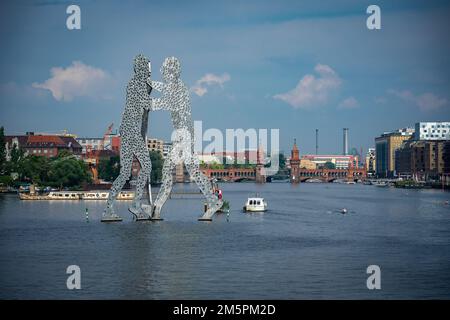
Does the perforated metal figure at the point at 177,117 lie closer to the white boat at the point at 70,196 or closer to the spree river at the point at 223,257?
the spree river at the point at 223,257

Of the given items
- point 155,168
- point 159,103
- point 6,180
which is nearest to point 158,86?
point 159,103

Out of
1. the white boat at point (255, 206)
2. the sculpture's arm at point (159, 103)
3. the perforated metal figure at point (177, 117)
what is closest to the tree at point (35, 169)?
the white boat at point (255, 206)

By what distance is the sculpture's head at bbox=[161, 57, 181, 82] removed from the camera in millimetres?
49312

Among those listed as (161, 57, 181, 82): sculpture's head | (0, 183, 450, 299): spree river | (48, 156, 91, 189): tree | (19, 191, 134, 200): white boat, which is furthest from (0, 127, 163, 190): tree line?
(161, 57, 181, 82): sculpture's head

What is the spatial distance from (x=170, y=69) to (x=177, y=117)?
283 centimetres

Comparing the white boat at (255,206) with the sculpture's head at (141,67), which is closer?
the sculpture's head at (141,67)

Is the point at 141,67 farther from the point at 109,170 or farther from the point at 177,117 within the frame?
the point at 109,170

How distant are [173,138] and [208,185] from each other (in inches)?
138

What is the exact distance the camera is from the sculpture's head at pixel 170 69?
49.3 meters

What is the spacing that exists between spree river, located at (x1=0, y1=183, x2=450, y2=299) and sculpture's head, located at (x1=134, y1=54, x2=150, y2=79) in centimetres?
902

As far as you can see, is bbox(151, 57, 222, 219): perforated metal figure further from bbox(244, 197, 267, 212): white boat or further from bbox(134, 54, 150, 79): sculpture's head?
bbox(244, 197, 267, 212): white boat

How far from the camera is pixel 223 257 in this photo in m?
39.0

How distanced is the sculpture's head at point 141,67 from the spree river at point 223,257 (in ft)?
29.6
